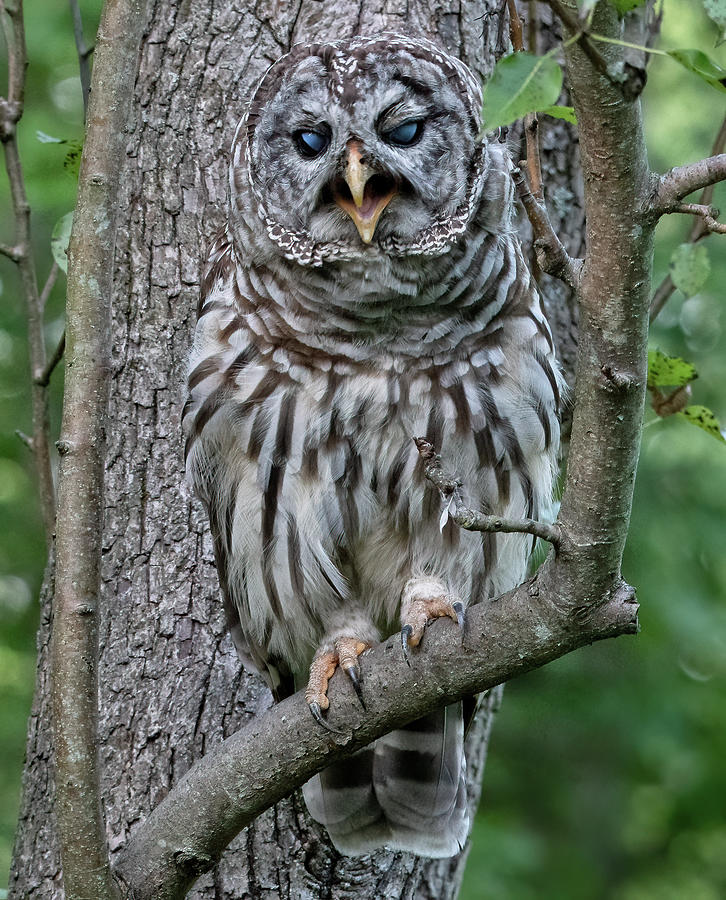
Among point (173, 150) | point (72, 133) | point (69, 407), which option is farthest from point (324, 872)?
point (72, 133)

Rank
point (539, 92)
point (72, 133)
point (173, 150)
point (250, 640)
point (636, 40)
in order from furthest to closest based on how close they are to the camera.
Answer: point (72, 133), point (173, 150), point (250, 640), point (636, 40), point (539, 92)

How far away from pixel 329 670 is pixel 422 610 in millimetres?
260

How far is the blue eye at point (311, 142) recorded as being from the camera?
2.57 meters

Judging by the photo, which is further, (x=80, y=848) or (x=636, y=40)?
(x=80, y=848)

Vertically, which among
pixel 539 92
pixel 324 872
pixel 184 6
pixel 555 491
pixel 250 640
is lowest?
pixel 324 872

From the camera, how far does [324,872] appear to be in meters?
2.86

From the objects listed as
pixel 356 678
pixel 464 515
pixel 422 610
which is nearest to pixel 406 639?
pixel 356 678

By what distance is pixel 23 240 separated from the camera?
2.77 meters

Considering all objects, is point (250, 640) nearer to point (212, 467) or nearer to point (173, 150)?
point (212, 467)

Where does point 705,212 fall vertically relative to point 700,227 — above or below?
above

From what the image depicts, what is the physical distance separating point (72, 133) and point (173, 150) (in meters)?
1.36

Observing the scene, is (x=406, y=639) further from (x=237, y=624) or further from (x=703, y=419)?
(x=703, y=419)

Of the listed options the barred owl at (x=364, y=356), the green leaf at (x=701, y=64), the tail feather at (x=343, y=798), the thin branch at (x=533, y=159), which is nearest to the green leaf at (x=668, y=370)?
the barred owl at (x=364, y=356)

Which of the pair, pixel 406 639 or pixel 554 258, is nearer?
pixel 554 258
